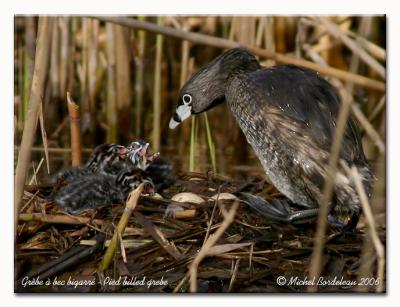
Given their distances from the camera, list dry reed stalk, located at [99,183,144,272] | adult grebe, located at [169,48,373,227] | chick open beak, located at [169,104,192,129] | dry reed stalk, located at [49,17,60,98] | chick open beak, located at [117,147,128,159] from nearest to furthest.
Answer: dry reed stalk, located at [99,183,144,272] < adult grebe, located at [169,48,373,227] < chick open beak, located at [117,147,128,159] < dry reed stalk, located at [49,17,60,98] < chick open beak, located at [169,104,192,129]

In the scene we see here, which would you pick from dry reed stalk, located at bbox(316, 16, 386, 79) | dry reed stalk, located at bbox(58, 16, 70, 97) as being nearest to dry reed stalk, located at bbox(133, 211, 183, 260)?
dry reed stalk, located at bbox(58, 16, 70, 97)

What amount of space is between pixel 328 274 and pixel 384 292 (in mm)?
281

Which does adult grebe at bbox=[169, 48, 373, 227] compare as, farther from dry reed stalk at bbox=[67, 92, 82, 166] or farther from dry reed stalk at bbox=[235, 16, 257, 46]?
dry reed stalk at bbox=[67, 92, 82, 166]

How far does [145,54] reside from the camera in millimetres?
4598

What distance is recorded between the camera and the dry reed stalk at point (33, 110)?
11.5ft

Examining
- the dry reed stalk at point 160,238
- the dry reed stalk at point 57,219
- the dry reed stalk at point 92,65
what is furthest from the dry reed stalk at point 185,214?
the dry reed stalk at point 92,65

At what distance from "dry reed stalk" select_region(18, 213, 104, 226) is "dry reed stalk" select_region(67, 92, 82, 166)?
0.51 m

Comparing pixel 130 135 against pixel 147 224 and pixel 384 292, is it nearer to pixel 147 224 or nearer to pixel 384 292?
pixel 147 224

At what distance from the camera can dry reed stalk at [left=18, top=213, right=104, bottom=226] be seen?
12.6 feet

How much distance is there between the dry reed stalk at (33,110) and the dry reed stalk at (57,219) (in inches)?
5.2

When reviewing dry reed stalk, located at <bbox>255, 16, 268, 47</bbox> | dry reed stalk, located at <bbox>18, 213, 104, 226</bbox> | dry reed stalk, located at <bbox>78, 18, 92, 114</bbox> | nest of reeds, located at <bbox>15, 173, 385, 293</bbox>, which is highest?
dry reed stalk, located at <bbox>255, 16, 268, 47</bbox>

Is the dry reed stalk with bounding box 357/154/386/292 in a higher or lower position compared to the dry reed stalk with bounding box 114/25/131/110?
lower

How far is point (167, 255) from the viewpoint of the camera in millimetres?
3812

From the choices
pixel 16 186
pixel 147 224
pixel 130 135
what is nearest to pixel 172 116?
pixel 130 135
